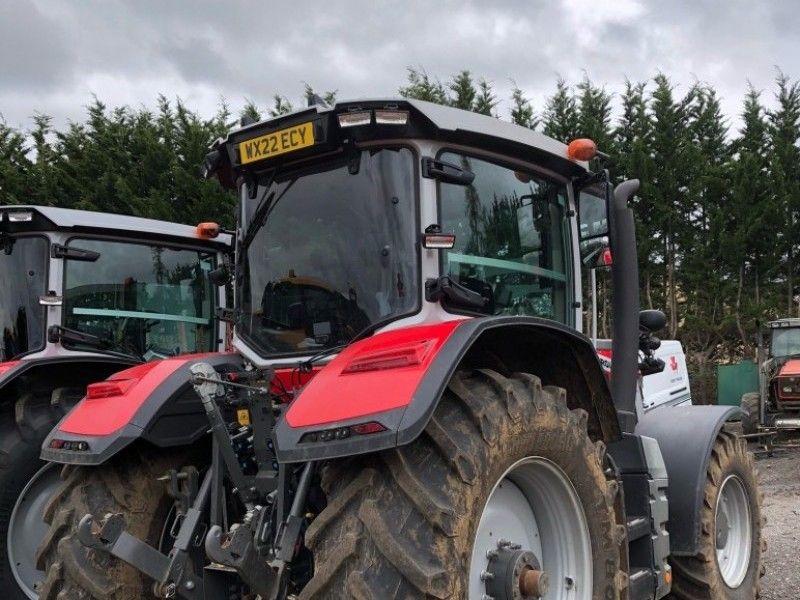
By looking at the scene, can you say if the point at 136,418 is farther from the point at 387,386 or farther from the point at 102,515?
the point at 387,386

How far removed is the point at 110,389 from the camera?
127 inches

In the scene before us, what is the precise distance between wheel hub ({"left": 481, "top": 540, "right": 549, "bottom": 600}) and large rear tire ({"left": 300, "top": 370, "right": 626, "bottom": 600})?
1.7 inches

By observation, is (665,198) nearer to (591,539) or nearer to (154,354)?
(154,354)

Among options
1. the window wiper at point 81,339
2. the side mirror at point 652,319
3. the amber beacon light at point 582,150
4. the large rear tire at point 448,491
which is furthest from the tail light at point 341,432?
the window wiper at point 81,339

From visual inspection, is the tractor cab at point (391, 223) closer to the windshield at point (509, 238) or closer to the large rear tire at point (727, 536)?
the windshield at point (509, 238)

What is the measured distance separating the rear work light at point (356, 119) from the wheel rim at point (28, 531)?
266 centimetres

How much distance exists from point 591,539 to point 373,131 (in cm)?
170

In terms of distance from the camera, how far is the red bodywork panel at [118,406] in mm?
2957

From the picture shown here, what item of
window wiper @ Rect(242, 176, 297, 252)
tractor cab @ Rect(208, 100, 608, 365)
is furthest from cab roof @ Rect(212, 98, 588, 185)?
window wiper @ Rect(242, 176, 297, 252)

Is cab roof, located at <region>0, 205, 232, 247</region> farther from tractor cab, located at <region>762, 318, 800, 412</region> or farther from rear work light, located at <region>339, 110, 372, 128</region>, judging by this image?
tractor cab, located at <region>762, 318, 800, 412</region>

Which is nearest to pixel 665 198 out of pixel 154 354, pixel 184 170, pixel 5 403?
pixel 184 170

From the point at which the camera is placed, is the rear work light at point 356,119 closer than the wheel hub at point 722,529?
Yes

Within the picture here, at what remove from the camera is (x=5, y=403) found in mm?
4375

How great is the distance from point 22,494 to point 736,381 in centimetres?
1487
